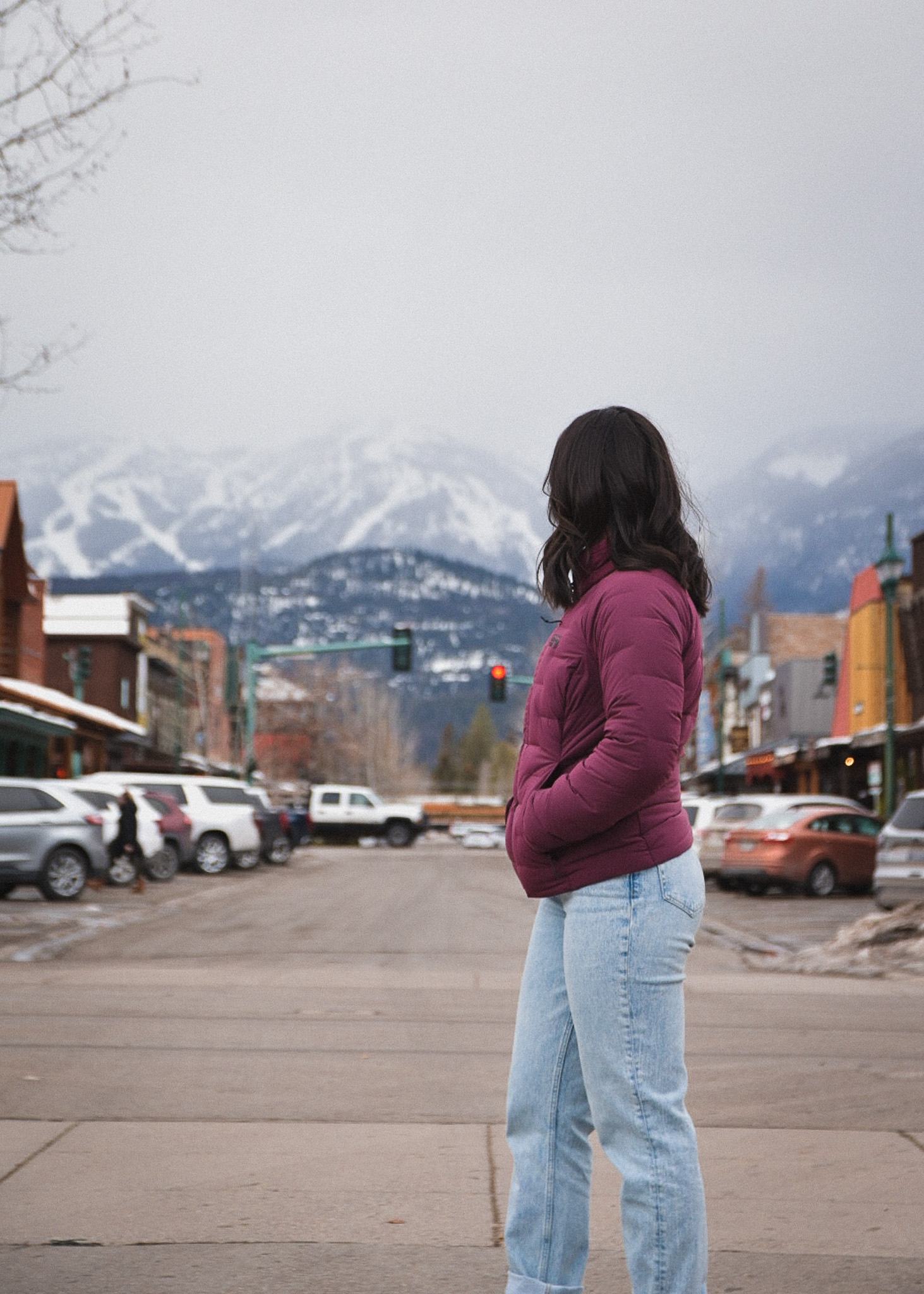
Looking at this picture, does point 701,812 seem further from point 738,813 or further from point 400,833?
point 400,833

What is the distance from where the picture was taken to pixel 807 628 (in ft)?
249

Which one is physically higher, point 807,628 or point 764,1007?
point 807,628

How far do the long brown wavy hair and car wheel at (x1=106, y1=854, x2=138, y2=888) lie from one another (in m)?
23.2

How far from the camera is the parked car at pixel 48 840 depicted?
2055 centimetres

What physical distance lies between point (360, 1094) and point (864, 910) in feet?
52.6

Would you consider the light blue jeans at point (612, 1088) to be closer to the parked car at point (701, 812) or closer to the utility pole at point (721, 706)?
the parked car at point (701, 812)

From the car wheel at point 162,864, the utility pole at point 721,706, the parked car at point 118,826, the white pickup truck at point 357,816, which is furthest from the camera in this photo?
the white pickup truck at point 357,816

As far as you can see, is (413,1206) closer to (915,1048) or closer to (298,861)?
(915,1048)

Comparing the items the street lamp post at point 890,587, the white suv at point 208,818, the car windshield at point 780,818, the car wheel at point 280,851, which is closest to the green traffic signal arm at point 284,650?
the car wheel at point 280,851

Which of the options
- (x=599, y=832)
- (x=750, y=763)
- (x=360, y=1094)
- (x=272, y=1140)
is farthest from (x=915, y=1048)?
(x=750, y=763)

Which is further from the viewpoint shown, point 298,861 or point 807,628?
point 807,628

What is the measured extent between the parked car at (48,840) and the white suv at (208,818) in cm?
973

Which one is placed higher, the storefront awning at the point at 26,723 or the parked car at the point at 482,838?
the storefront awning at the point at 26,723

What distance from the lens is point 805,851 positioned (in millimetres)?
24781
